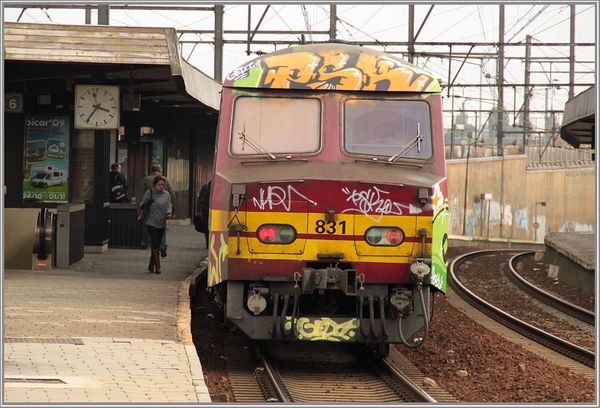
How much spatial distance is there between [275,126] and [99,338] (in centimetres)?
285

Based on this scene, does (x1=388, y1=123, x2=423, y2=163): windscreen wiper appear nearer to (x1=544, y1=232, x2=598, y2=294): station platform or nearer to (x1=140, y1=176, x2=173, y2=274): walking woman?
(x1=140, y1=176, x2=173, y2=274): walking woman

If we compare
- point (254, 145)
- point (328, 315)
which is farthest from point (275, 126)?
point (328, 315)

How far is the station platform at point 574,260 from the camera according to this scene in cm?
2066

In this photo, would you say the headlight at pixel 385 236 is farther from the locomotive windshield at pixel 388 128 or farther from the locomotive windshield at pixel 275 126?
the locomotive windshield at pixel 275 126

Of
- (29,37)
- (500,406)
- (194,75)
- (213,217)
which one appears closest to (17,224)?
(29,37)

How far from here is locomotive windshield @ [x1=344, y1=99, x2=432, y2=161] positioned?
10430 mm

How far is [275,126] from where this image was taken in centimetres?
1048

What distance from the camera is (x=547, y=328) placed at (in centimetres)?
1627

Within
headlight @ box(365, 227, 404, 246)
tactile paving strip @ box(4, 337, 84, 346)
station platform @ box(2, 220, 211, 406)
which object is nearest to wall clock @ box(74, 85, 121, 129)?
station platform @ box(2, 220, 211, 406)

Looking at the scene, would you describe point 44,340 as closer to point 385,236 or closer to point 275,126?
point 275,126

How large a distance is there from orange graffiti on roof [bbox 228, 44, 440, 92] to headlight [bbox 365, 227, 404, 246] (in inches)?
67.0

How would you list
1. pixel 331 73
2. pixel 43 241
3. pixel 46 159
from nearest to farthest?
1. pixel 331 73
2. pixel 43 241
3. pixel 46 159

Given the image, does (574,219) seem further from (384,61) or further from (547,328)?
(384,61)

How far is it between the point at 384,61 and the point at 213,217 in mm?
2595
